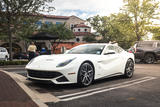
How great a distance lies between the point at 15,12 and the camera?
41.5 feet

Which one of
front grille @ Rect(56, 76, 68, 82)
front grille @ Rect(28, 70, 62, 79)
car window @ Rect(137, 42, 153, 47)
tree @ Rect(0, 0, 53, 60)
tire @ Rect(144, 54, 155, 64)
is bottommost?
tire @ Rect(144, 54, 155, 64)

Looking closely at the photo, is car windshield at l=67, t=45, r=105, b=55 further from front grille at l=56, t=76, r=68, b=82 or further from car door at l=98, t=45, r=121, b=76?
front grille at l=56, t=76, r=68, b=82

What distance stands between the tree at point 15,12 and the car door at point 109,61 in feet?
28.2

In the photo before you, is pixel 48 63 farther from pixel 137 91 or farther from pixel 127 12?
pixel 127 12

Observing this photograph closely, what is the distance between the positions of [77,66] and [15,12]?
31.9 feet

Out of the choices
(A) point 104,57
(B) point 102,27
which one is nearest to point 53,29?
(B) point 102,27

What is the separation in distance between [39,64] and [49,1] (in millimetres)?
9892

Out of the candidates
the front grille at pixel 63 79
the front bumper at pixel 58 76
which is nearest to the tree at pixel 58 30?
the front bumper at pixel 58 76

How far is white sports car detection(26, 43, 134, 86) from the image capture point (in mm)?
4410

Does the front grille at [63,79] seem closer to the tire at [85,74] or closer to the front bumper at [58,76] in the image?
the front bumper at [58,76]

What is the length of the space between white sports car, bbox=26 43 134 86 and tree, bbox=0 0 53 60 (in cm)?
822

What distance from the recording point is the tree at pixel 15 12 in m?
12.4

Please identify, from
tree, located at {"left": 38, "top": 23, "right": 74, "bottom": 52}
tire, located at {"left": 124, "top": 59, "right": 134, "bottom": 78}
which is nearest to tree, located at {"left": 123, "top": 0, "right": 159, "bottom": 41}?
tree, located at {"left": 38, "top": 23, "right": 74, "bottom": 52}

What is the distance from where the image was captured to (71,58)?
472 centimetres
